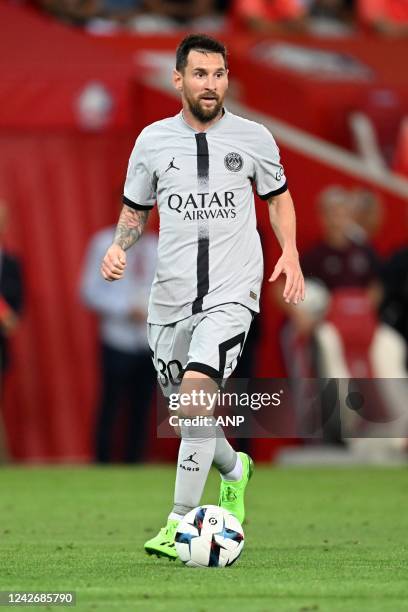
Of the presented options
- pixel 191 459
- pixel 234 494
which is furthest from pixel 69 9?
pixel 191 459

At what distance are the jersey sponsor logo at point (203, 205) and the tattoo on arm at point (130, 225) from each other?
0.29 meters

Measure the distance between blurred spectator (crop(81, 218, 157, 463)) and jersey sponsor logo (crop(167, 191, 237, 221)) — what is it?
7.49 meters

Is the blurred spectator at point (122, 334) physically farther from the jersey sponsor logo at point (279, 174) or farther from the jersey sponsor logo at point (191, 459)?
the jersey sponsor logo at point (191, 459)

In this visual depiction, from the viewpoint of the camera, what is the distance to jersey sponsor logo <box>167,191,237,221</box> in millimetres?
7918

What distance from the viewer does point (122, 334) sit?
1571cm

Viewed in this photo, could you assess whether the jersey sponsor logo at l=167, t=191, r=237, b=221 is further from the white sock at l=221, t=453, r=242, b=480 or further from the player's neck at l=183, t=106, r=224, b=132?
the white sock at l=221, t=453, r=242, b=480

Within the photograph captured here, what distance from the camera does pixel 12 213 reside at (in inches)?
631

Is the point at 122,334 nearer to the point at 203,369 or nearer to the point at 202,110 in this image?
the point at 202,110

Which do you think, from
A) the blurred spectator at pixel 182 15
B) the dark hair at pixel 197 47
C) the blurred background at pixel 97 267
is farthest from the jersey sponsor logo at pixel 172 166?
the blurred spectator at pixel 182 15

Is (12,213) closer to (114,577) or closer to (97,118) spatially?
(97,118)

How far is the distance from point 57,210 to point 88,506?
16.3 ft

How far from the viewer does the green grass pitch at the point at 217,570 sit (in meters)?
6.66

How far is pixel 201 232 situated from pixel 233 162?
0.36 metres

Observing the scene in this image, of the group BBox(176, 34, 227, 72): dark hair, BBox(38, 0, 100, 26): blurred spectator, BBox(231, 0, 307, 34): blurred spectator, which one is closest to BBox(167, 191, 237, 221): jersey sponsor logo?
BBox(176, 34, 227, 72): dark hair
